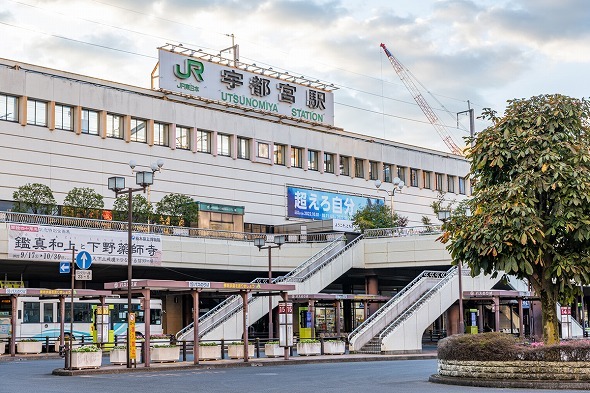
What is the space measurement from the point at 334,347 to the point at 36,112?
29.9 metres

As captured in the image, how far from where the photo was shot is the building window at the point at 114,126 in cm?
6738

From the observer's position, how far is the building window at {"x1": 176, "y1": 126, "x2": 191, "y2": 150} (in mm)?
71750

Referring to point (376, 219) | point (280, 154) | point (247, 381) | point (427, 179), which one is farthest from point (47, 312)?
point (427, 179)

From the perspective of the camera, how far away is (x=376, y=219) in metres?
73.7

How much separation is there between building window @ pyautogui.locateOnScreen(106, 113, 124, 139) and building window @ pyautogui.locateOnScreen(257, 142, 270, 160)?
1309cm

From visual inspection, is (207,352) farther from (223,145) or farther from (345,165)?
(345,165)

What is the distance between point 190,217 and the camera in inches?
2581

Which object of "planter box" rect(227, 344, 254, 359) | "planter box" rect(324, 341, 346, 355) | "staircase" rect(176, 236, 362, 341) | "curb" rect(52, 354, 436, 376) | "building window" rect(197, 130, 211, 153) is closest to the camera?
"curb" rect(52, 354, 436, 376)

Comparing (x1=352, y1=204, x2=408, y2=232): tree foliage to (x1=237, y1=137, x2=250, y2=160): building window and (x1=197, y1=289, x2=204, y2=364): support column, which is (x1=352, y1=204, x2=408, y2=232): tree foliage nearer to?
(x1=237, y1=137, x2=250, y2=160): building window

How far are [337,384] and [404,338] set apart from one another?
73.2 feet

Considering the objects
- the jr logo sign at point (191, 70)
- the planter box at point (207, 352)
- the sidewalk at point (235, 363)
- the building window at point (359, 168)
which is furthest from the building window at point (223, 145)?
the planter box at point (207, 352)

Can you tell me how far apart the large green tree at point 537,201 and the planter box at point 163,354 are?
14.7 meters

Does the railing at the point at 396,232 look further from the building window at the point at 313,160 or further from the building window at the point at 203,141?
the building window at the point at 313,160

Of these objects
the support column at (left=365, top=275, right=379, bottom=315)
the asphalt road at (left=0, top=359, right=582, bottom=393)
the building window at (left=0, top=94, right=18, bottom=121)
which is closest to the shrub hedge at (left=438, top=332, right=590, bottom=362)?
the asphalt road at (left=0, top=359, right=582, bottom=393)
